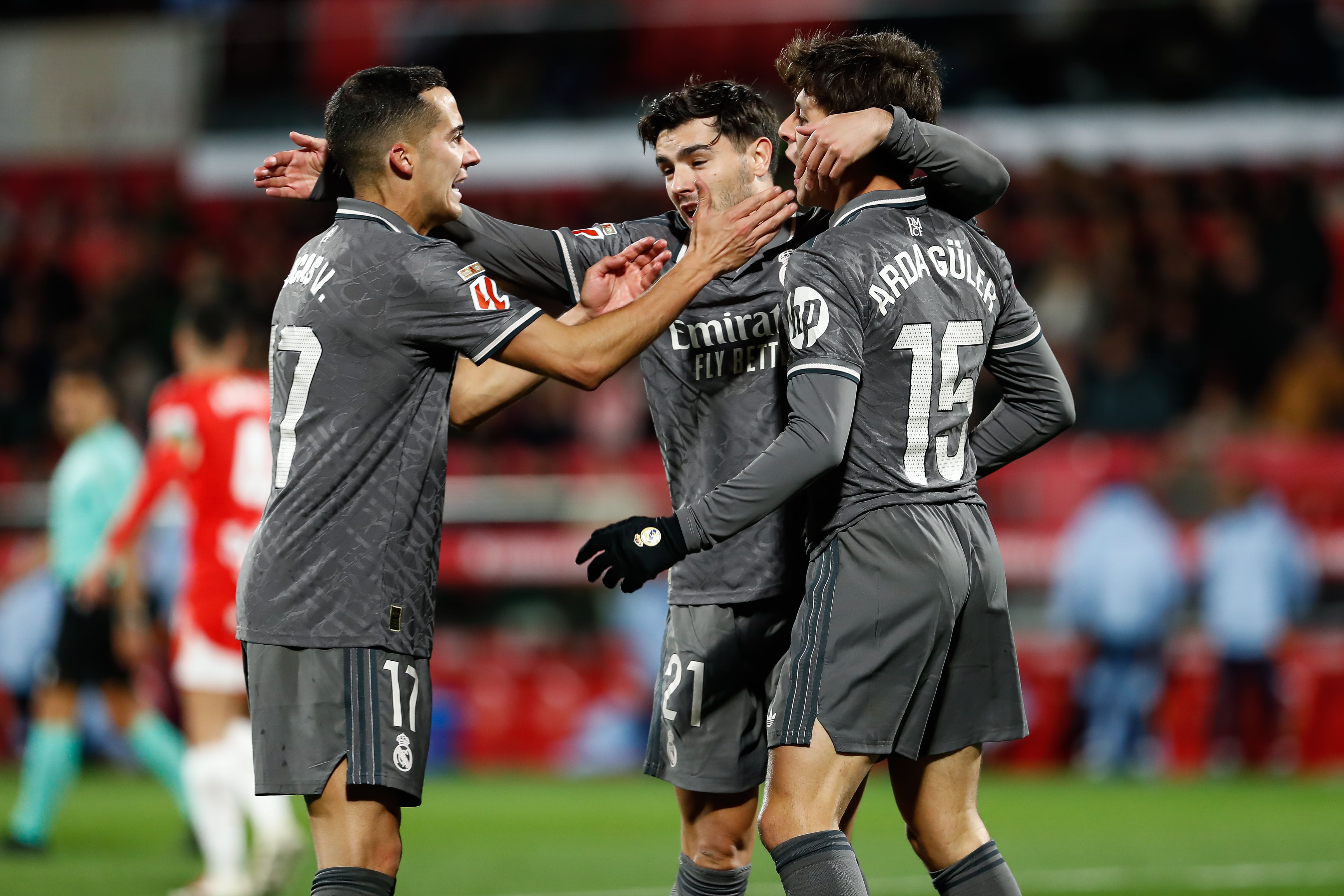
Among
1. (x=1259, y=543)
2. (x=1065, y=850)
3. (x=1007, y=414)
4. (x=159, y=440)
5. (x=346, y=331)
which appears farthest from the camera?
(x=1259, y=543)

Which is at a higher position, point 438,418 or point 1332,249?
point 1332,249

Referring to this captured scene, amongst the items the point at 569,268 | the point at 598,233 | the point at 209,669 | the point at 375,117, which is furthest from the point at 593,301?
the point at 209,669

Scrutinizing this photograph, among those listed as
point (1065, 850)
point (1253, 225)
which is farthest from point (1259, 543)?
point (1065, 850)

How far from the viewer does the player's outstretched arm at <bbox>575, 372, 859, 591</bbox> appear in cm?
361

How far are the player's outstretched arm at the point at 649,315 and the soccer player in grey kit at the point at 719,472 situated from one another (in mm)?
393

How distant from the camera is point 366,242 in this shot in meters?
3.80

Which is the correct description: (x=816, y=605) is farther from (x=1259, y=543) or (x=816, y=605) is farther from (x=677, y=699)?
(x=1259, y=543)

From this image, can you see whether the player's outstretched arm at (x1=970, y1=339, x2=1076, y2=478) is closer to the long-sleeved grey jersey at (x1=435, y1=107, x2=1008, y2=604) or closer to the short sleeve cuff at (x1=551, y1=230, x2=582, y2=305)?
the long-sleeved grey jersey at (x1=435, y1=107, x2=1008, y2=604)

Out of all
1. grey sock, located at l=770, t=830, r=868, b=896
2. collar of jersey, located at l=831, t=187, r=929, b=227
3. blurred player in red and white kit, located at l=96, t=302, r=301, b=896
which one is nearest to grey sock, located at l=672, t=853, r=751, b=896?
grey sock, located at l=770, t=830, r=868, b=896

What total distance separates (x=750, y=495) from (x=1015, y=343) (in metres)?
0.95

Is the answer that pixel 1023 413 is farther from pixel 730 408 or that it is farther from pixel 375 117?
pixel 375 117

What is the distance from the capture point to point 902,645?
12.2ft

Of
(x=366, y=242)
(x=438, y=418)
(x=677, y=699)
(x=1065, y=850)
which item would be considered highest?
(x=366, y=242)

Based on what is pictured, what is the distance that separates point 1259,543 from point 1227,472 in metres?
0.55
